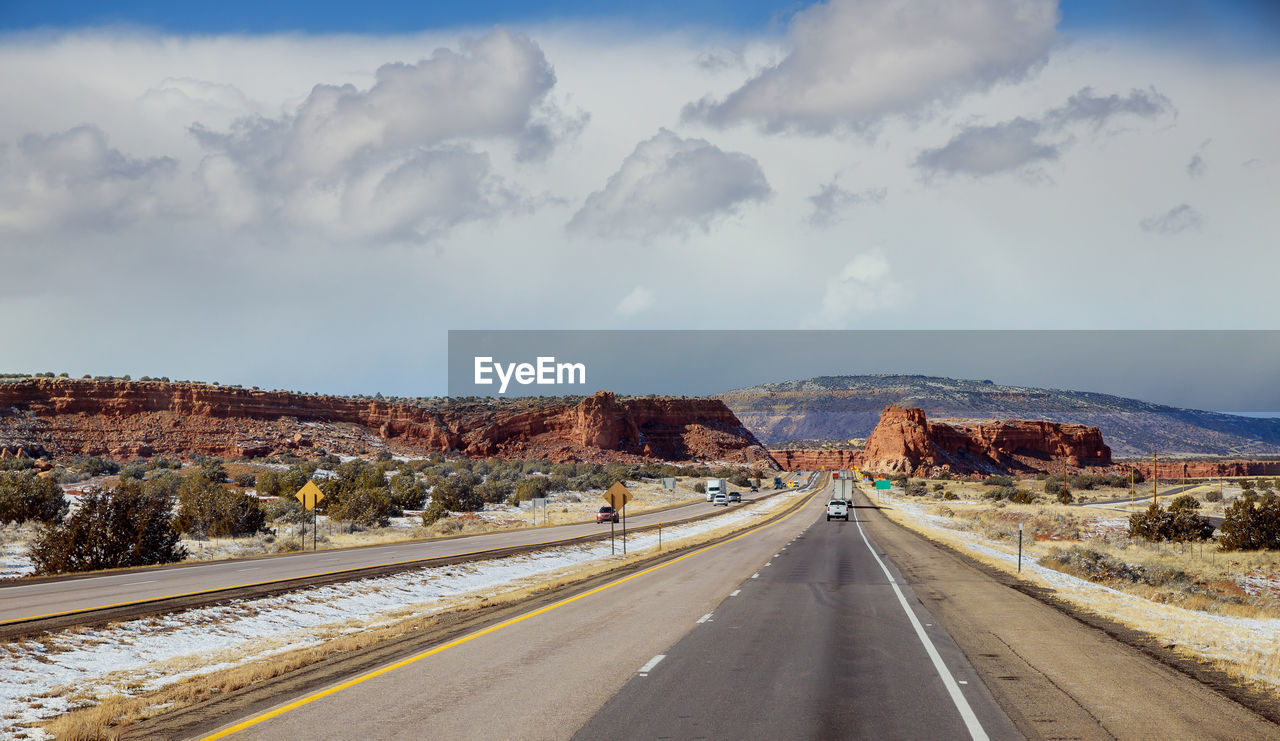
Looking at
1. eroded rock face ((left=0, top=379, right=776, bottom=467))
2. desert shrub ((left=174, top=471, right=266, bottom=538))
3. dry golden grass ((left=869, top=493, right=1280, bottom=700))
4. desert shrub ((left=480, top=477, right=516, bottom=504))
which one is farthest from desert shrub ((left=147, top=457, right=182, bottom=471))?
dry golden grass ((left=869, top=493, right=1280, bottom=700))

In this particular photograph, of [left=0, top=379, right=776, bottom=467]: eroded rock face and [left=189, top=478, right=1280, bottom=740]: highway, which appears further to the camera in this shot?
[left=0, top=379, right=776, bottom=467]: eroded rock face

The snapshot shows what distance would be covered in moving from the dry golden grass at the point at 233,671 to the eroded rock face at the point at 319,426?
8525cm

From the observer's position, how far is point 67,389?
100 metres

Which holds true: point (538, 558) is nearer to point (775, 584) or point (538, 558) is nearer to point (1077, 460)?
point (775, 584)

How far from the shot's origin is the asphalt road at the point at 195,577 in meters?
18.3

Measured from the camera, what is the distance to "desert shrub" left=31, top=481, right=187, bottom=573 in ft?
89.8

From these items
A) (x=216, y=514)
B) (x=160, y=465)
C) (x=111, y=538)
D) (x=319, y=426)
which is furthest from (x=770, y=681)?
(x=319, y=426)

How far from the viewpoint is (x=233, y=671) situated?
11930mm

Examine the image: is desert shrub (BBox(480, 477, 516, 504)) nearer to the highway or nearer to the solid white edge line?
the highway

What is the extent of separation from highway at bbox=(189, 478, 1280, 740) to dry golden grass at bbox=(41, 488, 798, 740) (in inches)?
52.4

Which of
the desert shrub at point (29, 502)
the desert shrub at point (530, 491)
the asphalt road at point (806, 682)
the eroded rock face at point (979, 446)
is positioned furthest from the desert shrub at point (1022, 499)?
the desert shrub at point (29, 502)

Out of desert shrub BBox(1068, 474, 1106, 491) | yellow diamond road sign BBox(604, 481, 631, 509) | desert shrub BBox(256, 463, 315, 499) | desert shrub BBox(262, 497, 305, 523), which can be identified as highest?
yellow diamond road sign BBox(604, 481, 631, 509)

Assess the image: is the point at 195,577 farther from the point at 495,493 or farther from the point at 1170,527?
the point at 1170,527

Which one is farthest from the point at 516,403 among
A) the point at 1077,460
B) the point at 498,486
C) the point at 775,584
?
the point at 775,584
